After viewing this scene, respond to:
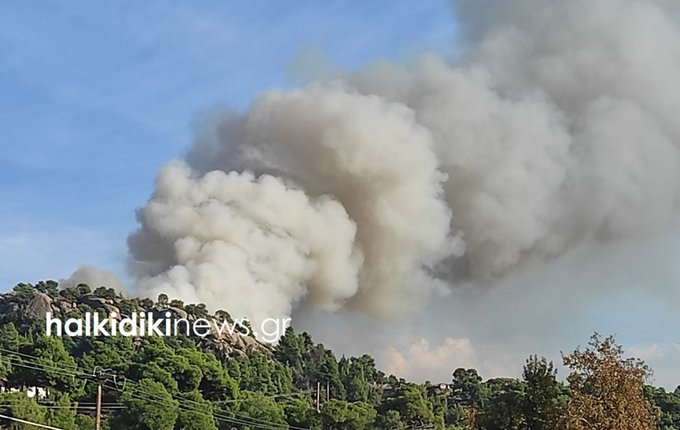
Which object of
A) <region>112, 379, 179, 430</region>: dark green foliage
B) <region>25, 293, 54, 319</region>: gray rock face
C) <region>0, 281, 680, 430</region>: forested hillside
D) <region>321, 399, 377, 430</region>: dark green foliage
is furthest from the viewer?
<region>25, 293, 54, 319</region>: gray rock face

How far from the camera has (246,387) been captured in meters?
90.9

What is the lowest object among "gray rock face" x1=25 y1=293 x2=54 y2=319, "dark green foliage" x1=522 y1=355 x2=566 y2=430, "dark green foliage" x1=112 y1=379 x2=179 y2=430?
"dark green foliage" x1=522 y1=355 x2=566 y2=430

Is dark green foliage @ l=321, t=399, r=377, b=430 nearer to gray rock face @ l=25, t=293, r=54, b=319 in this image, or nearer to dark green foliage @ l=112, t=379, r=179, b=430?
dark green foliage @ l=112, t=379, r=179, b=430

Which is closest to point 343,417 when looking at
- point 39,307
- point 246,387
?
point 246,387

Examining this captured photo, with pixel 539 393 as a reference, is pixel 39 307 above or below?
above

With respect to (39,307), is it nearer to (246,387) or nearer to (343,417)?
(246,387)

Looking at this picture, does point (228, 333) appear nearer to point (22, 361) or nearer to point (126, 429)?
point (22, 361)

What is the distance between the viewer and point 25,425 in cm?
5125

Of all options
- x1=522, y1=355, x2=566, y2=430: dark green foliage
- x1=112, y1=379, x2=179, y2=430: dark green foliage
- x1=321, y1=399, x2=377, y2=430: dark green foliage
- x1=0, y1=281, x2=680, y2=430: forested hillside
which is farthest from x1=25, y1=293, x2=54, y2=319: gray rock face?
x1=522, y1=355, x2=566, y2=430: dark green foliage

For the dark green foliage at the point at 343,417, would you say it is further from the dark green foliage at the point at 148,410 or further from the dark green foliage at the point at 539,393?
the dark green foliage at the point at 539,393

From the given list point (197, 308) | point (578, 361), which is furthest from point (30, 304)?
point (578, 361)

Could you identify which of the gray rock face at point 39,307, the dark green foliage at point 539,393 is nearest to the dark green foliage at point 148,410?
the dark green foliage at point 539,393

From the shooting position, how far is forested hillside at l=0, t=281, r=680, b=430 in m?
31.0

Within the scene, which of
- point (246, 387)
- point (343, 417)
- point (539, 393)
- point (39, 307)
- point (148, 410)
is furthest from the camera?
point (39, 307)
